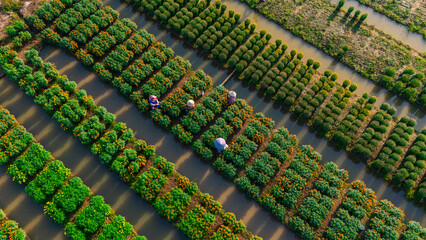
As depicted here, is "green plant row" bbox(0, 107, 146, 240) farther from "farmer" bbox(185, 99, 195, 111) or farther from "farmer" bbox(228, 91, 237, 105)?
"farmer" bbox(228, 91, 237, 105)

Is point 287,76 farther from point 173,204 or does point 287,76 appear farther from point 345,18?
point 173,204

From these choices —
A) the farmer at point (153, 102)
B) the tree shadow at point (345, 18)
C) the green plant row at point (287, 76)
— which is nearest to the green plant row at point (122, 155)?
the farmer at point (153, 102)

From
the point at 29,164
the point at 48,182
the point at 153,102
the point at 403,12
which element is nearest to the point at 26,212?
the point at 48,182

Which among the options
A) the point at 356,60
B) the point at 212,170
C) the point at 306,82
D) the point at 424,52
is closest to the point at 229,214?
the point at 212,170

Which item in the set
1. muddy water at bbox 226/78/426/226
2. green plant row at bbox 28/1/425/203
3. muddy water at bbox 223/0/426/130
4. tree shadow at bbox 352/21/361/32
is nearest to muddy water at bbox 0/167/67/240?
green plant row at bbox 28/1/425/203

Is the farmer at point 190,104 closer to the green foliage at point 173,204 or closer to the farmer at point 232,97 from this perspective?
the farmer at point 232,97

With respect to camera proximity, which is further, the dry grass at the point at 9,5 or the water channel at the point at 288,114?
the dry grass at the point at 9,5
